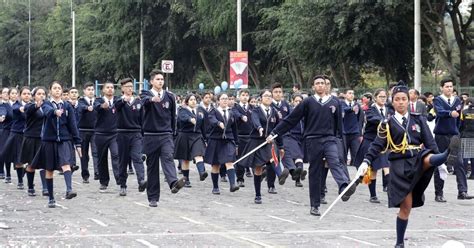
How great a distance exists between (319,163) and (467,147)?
5993 mm

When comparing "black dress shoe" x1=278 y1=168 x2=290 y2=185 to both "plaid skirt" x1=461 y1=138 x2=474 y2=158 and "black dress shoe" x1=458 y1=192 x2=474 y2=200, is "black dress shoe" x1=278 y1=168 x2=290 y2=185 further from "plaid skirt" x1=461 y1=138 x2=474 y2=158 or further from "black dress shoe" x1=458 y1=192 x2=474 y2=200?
"plaid skirt" x1=461 y1=138 x2=474 y2=158

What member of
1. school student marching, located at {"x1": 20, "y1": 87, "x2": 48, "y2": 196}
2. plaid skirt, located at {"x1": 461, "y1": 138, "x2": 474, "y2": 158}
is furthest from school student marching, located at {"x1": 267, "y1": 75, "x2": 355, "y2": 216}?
plaid skirt, located at {"x1": 461, "y1": 138, "x2": 474, "y2": 158}

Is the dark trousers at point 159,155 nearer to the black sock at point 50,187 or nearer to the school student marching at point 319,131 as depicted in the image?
the black sock at point 50,187

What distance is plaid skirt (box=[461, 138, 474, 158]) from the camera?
18.0m

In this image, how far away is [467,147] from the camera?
59.3 feet

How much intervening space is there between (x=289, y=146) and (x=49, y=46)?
61971mm

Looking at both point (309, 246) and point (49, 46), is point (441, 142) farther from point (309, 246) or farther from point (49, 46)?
point (49, 46)

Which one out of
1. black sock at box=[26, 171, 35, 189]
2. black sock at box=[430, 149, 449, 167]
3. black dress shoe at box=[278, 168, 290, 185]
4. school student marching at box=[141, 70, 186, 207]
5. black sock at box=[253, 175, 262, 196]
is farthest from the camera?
black sock at box=[26, 171, 35, 189]

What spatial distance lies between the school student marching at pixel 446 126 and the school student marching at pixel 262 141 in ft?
8.50

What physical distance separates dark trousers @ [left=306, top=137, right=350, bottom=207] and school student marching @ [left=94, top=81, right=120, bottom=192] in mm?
4736

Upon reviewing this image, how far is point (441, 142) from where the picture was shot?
15.3 meters

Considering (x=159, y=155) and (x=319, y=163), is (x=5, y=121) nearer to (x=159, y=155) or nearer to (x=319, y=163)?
(x=159, y=155)

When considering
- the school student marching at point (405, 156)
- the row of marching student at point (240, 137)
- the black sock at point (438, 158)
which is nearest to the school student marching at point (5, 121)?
the row of marching student at point (240, 137)

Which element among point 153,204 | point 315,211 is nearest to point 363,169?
point 315,211
